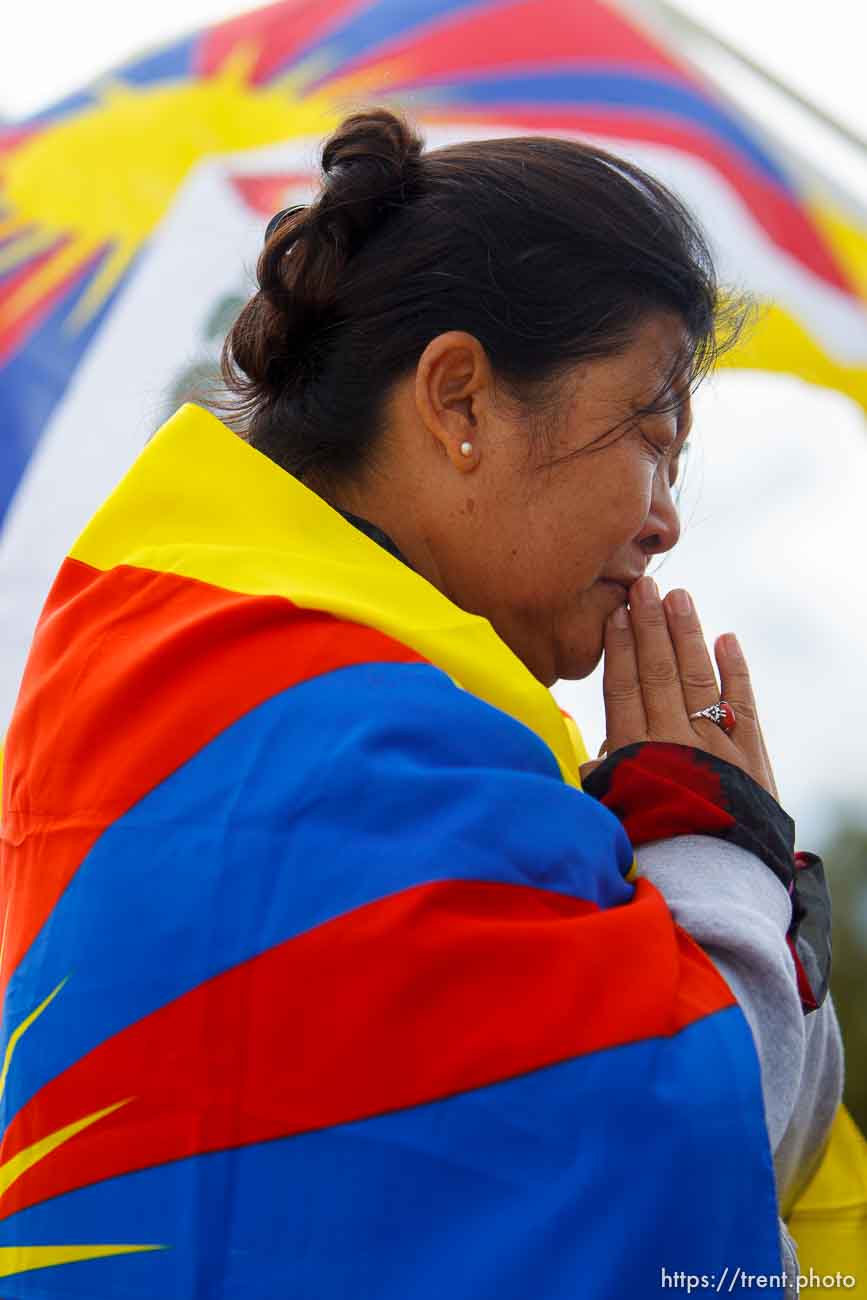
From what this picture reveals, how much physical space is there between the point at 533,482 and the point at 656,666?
27 centimetres

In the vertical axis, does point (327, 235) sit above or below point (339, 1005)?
above

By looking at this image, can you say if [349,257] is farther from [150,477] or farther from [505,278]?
[150,477]

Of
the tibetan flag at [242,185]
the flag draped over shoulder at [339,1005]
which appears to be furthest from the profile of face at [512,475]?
the tibetan flag at [242,185]

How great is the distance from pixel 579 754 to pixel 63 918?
0.89 metres

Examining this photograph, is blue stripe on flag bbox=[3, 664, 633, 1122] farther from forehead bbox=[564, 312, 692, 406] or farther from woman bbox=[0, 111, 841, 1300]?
forehead bbox=[564, 312, 692, 406]

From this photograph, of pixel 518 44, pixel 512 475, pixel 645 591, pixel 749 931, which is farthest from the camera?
pixel 518 44

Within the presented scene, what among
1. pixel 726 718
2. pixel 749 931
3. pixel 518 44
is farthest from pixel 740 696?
pixel 518 44

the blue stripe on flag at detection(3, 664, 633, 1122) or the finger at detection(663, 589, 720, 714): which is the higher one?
the finger at detection(663, 589, 720, 714)

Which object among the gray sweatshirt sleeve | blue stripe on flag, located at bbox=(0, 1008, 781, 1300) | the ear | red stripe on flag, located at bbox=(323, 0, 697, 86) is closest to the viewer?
blue stripe on flag, located at bbox=(0, 1008, 781, 1300)

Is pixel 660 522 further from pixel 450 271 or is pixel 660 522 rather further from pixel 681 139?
pixel 681 139

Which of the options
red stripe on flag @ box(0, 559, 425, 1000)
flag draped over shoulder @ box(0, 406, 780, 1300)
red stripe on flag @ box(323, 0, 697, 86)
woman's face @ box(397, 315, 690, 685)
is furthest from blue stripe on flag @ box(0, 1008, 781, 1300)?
red stripe on flag @ box(323, 0, 697, 86)

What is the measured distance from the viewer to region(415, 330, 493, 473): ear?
5.76 ft

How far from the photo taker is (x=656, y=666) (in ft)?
6.02

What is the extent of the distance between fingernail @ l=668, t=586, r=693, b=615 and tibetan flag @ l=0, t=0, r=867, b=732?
173 cm
